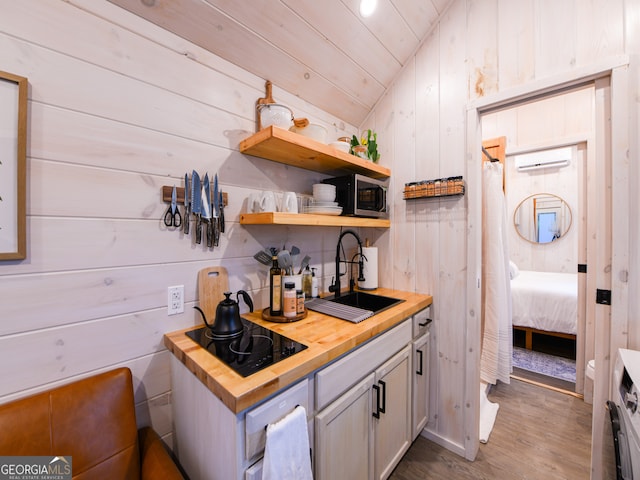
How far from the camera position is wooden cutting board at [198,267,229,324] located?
130 cm

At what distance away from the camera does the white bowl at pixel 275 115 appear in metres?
1.36

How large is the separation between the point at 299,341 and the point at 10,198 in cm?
108

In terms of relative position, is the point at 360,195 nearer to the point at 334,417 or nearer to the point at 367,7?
the point at 367,7

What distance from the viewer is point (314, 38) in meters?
1.52

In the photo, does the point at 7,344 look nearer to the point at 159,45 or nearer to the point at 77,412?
the point at 77,412

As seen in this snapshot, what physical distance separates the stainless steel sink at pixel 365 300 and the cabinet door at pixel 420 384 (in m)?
0.29

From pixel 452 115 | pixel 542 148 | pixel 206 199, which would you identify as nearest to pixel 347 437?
pixel 206 199

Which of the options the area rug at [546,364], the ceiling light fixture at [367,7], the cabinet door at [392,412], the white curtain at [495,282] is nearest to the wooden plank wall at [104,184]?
the ceiling light fixture at [367,7]

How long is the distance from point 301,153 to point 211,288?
845 millimetres

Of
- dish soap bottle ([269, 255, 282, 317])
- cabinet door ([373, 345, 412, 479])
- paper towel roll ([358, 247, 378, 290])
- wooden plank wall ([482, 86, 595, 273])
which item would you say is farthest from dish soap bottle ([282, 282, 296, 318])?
wooden plank wall ([482, 86, 595, 273])

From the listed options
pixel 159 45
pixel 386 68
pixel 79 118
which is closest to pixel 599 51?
pixel 386 68

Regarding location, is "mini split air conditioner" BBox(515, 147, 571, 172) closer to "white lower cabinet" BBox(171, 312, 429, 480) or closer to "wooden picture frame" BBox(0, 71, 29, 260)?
"white lower cabinet" BBox(171, 312, 429, 480)

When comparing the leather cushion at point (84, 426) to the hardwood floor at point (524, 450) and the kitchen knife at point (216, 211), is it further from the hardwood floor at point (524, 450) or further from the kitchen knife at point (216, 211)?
the hardwood floor at point (524, 450)

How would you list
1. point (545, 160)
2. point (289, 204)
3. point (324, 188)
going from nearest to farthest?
point (289, 204)
point (324, 188)
point (545, 160)
